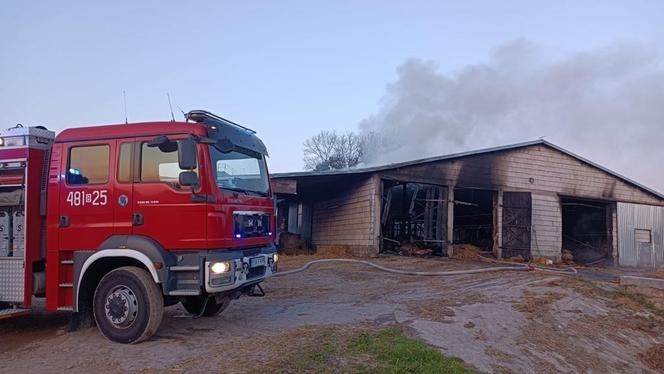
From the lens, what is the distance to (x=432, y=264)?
19.4m

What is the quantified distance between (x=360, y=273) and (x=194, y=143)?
34.6ft

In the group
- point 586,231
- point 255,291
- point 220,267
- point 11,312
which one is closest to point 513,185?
point 586,231

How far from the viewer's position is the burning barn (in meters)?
22.7

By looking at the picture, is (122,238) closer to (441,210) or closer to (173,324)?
(173,324)

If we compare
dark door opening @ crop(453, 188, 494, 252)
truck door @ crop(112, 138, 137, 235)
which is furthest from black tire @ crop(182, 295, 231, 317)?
dark door opening @ crop(453, 188, 494, 252)

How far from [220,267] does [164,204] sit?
1.11 m

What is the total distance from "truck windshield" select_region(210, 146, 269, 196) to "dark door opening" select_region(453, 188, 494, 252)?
18459mm

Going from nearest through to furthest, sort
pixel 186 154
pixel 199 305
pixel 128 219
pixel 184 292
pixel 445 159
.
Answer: pixel 186 154
pixel 184 292
pixel 128 219
pixel 199 305
pixel 445 159

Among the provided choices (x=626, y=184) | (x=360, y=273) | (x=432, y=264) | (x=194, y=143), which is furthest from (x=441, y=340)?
(x=626, y=184)

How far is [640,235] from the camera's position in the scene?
26641 mm

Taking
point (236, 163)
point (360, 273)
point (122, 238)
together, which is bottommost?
point (360, 273)

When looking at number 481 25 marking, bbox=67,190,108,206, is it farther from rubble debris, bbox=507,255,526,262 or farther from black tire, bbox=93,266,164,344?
rubble debris, bbox=507,255,526,262

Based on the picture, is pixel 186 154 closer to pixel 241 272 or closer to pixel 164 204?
pixel 164 204

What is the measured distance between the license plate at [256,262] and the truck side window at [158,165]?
156 centimetres
